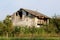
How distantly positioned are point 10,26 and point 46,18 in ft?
64.3

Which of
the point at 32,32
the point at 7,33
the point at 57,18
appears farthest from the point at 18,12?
the point at 7,33

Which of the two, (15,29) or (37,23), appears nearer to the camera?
(15,29)

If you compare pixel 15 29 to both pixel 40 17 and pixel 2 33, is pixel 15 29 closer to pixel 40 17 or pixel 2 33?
pixel 2 33

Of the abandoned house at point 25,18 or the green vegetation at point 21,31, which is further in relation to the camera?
the abandoned house at point 25,18

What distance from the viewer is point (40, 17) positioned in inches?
2076

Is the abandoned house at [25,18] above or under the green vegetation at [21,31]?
above

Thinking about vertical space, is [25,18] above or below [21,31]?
above

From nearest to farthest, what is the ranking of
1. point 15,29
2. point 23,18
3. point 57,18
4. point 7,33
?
1. point 7,33
2. point 15,29
3. point 57,18
4. point 23,18

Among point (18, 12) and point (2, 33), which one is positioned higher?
point (18, 12)

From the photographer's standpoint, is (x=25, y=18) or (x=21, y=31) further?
(x=25, y=18)

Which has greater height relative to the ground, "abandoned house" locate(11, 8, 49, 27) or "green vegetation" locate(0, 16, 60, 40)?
"abandoned house" locate(11, 8, 49, 27)

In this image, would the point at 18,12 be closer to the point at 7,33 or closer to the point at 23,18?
the point at 23,18

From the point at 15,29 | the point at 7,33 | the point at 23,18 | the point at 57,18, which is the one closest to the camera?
the point at 7,33

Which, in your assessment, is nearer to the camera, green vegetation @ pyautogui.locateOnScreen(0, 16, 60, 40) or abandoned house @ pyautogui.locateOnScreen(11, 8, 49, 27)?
green vegetation @ pyautogui.locateOnScreen(0, 16, 60, 40)
